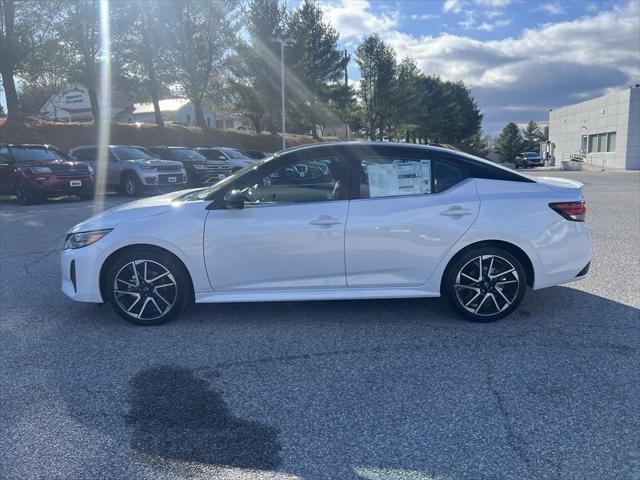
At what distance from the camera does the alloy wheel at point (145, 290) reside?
175 inches

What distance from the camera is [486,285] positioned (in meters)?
4.41

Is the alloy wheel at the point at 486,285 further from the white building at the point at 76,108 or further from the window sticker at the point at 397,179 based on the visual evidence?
the white building at the point at 76,108

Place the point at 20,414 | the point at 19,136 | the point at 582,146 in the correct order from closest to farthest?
the point at 20,414, the point at 19,136, the point at 582,146

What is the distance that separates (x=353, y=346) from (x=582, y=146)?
2197 inches

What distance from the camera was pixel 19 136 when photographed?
85.4ft

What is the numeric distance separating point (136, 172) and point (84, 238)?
481 inches

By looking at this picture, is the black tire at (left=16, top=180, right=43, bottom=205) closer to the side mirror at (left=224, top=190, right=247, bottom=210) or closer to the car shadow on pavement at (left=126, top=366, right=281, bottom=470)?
the side mirror at (left=224, top=190, right=247, bottom=210)

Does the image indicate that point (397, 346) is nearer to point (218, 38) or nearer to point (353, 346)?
point (353, 346)

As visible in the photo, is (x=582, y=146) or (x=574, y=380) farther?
(x=582, y=146)

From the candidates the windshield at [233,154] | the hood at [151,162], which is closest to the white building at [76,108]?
the windshield at [233,154]

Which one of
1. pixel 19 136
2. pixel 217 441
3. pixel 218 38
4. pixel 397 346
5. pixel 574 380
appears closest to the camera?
pixel 217 441

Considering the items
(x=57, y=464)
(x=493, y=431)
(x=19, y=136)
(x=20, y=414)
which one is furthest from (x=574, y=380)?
(x=19, y=136)

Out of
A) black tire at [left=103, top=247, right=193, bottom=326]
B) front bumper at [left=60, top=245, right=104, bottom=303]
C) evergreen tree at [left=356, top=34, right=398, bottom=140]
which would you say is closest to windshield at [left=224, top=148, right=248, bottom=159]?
front bumper at [left=60, top=245, right=104, bottom=303]

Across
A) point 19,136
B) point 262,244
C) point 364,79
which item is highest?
point 364,79
